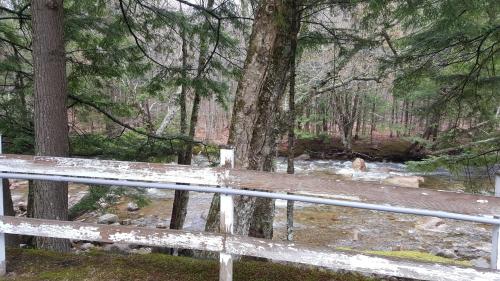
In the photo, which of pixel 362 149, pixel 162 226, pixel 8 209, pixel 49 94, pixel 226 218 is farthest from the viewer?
pixel 362 149

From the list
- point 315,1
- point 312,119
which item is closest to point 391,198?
point 315,1

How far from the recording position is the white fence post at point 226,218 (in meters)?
2.89

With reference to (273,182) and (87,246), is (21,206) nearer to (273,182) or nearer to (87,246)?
(87,246)

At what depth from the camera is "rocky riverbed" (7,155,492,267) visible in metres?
9.87

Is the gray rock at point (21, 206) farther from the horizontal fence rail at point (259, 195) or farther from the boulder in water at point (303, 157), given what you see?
the boulder in water at point (303, 157)

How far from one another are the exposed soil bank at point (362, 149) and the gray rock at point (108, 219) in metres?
11.8

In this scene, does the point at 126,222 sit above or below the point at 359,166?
below

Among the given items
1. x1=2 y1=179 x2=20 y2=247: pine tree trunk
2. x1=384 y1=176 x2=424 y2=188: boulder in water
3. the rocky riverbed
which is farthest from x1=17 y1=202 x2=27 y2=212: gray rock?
x1=384 y1=176 x2=424 y2=188: boulder in water

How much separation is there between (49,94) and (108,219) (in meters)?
7.52

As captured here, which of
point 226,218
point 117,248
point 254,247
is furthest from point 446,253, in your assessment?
point 226,218

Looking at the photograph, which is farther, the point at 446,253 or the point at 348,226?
the point at 348,226

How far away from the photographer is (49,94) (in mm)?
4711

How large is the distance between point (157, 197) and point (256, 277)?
36.5 ft

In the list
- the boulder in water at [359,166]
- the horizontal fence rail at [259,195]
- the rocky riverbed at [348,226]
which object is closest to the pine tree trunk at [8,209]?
the rocky riverbed at [348,226]
